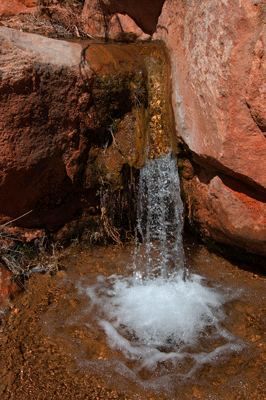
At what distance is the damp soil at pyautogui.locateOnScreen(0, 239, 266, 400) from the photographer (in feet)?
6.49

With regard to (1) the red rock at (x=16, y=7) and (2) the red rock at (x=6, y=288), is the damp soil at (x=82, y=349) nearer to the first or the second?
(2) the red rock at (x=6, y=288)

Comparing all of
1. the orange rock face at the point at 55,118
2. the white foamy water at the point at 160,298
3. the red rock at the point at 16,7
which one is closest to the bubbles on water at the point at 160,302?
the white foamy water at the point at 160,298

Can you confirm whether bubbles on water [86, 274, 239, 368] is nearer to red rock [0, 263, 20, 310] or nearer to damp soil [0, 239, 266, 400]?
damp soil [0, 239, 266, 400]

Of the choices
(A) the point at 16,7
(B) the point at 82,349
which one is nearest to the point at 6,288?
(B) the point at 82,349

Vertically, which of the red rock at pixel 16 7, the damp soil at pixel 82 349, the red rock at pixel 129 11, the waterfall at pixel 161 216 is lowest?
the damp soil at pixel 82 349

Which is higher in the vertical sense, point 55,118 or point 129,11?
point 129,11

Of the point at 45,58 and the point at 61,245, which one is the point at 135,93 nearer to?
the point at 45,58

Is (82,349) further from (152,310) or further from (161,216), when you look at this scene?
(161,216)

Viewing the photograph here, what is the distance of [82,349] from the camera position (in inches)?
90.0

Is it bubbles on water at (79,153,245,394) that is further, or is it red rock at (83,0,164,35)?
red rock at (83,0,164,35)

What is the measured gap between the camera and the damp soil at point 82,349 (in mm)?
1979

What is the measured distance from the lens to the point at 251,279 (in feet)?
10.1

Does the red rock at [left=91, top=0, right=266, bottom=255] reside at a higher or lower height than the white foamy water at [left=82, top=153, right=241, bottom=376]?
higher

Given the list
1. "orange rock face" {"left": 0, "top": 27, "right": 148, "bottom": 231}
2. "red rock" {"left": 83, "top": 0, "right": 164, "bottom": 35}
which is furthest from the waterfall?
"red rock" {"left": 83, "top": 0, "right": 164, "bottom": 35}
